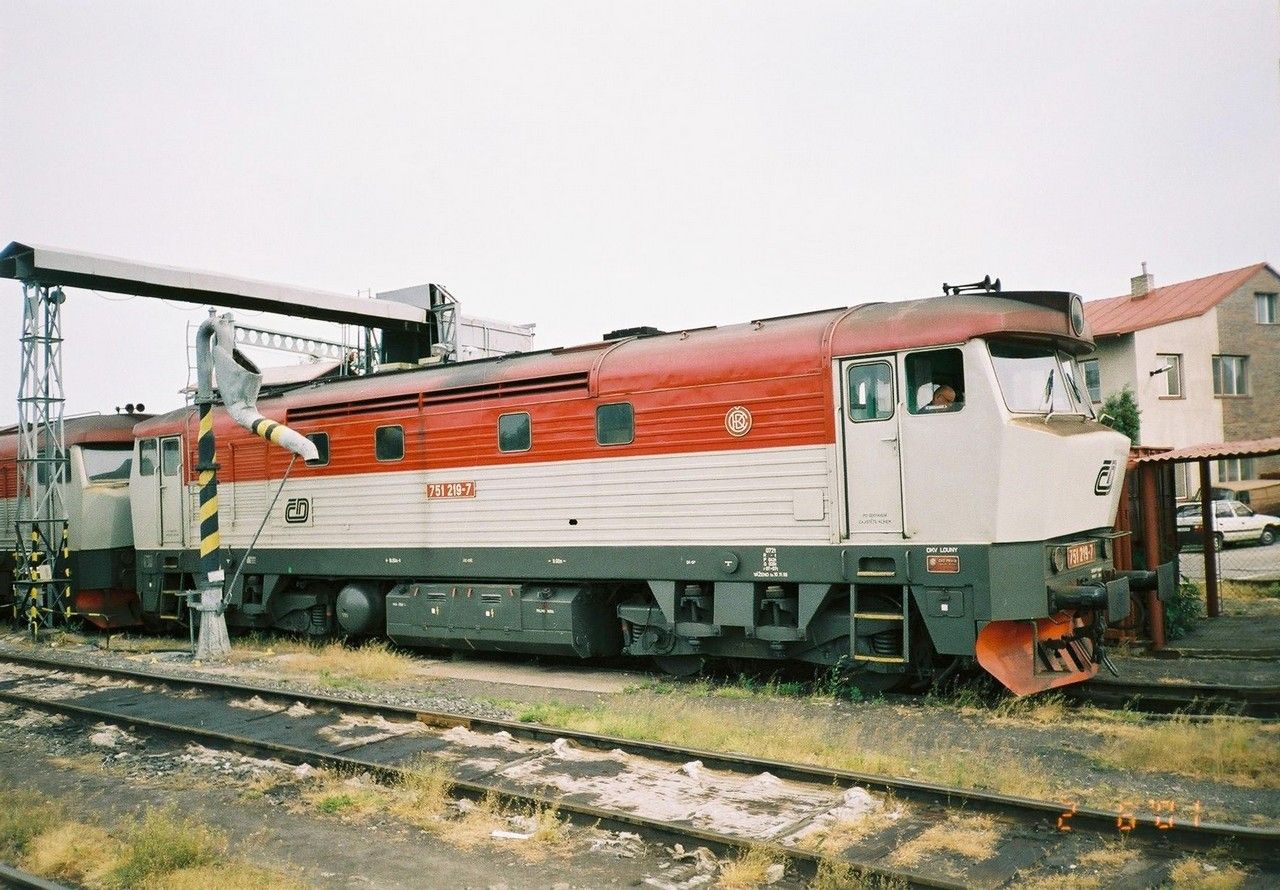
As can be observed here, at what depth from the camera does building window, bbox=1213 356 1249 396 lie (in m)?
33.2

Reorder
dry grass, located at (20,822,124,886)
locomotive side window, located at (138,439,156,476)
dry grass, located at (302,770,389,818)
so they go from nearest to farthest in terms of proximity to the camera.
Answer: dry grass, located at (20,822,124,886), dry grass, located at (302,770,389,818), locomotive side window, located at (138,439,156,476)

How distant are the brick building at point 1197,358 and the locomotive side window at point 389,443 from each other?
81.6 feet

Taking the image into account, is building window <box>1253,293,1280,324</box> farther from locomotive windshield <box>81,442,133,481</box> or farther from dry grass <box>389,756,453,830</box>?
dry grass <box>389,756,453,830</box>

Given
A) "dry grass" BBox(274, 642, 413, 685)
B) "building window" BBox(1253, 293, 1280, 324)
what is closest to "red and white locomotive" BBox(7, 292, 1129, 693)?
"dry grass" BBox(274, 642, 413, 685)

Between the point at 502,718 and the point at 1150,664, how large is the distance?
Result: 799 cm

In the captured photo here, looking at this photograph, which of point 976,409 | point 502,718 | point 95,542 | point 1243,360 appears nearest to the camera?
point 976,409

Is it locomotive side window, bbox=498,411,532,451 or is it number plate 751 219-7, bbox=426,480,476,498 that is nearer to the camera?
locomotive side window, bbox=498,411,532,451

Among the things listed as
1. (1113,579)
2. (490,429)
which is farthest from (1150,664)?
(490,429)

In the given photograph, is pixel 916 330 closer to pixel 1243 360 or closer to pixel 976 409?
pixel 976 409

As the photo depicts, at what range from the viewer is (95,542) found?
18969mm

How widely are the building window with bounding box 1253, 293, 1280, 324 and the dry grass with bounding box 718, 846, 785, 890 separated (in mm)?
35866

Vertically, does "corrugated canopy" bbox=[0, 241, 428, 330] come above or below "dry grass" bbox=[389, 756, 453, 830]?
above

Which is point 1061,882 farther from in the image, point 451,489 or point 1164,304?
point 1164,304

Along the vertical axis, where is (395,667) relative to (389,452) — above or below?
below
